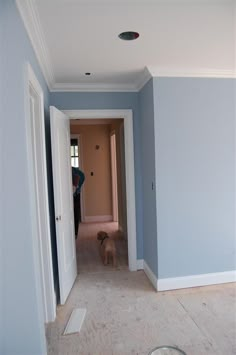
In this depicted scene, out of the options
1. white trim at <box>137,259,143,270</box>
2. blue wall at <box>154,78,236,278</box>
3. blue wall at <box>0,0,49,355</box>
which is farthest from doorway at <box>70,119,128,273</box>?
blue wall at <box>0,0,49,355</box>

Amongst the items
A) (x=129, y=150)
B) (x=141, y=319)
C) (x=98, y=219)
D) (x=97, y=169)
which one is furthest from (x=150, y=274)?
(x=97, y=169)

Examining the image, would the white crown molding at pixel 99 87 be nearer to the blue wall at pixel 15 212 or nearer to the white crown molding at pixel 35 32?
the white crown molding at pixel 35 32

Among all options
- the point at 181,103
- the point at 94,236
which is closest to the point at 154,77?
the point at 181,103

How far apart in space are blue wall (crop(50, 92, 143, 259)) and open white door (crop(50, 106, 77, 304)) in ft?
0.84

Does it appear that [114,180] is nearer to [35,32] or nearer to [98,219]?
[98,219]

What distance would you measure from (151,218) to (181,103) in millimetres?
1318

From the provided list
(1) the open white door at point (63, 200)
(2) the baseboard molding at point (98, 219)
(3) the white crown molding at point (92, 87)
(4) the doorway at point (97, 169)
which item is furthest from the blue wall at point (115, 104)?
(2) the baseboard molding at point (98, 219)

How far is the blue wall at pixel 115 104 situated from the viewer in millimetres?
3363

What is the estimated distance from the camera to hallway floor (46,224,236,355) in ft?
7.02

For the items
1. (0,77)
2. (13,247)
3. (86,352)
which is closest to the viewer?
(0,77)

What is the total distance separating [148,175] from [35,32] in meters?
1.87

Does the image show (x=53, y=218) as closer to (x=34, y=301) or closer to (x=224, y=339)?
(x=34, y=301)

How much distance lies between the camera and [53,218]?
9.79 feet

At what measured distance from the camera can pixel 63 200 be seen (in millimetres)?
2998
